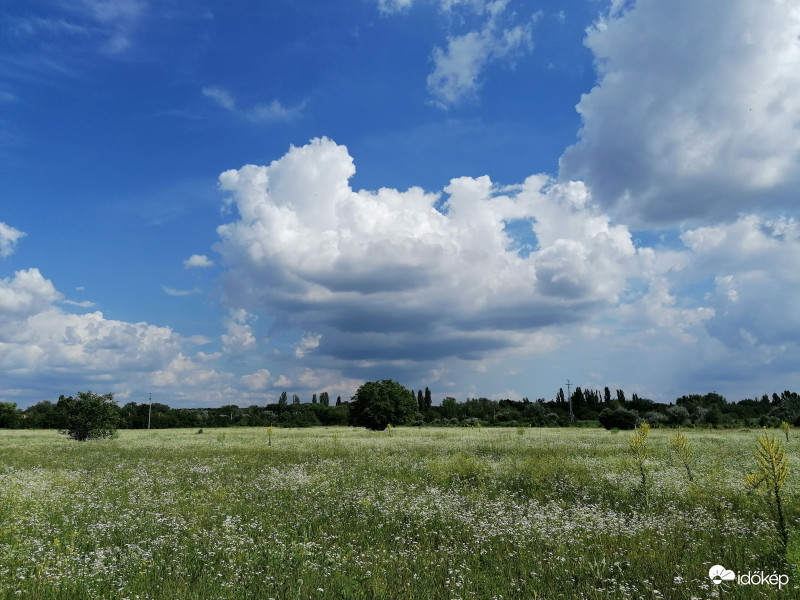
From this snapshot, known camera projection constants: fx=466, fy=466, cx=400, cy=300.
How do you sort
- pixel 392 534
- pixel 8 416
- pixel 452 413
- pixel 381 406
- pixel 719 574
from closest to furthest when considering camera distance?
pixel 719 574 < pixel 392 534 < pixel 381 406 < pixel 8 416 < pixel 452 413

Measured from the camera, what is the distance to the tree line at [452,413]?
223 ft

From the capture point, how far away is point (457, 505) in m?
13.2

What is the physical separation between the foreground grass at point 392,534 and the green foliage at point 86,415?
3306 cm

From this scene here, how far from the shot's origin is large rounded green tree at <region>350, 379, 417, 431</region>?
223 feet

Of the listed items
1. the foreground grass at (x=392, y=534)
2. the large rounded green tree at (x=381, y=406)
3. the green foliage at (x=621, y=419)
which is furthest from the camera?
the large rounded green tree at (x=381, y=406)

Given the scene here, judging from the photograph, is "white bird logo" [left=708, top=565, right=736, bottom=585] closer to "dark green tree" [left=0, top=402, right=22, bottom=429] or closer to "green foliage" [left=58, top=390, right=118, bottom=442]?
"green foliage" [left=58, top=390, right=118, bottom=442]

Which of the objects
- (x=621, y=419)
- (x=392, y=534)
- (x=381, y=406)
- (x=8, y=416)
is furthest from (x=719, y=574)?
(x=8, y=416)

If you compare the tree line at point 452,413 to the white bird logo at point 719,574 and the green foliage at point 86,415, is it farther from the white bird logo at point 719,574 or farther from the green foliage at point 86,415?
the white bird logo at point 719,574

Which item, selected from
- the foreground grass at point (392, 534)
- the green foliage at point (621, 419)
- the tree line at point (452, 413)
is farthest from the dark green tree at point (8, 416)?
the green foliage at point (621, 419)

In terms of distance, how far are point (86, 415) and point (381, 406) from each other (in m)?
35.6

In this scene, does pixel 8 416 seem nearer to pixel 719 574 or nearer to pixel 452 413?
pixel 452 413

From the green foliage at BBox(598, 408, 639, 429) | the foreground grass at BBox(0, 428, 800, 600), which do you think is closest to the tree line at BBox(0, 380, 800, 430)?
the green foliage at BBox(598, 408, 639, 429)

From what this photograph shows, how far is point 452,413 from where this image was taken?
15288cm

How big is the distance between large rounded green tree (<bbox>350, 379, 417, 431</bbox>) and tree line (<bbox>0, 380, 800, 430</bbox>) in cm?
15
